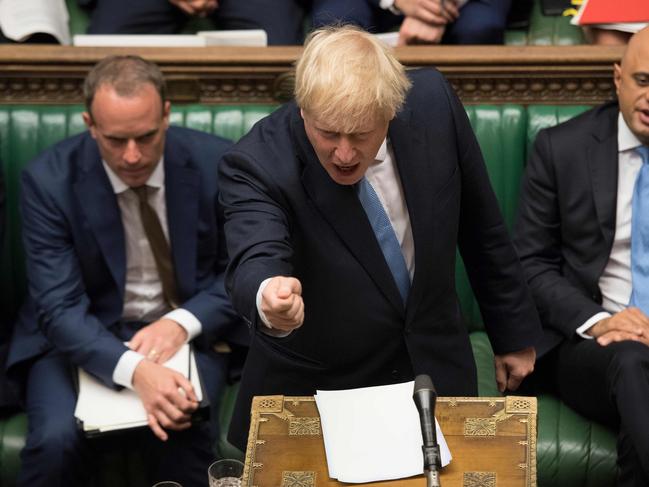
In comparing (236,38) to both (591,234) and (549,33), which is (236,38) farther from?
(591,234)

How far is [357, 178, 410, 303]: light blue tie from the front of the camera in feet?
6.85

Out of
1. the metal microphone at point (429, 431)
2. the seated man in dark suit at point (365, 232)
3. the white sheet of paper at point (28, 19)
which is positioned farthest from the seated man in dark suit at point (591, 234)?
the white sheet of paper at point (28, 19)

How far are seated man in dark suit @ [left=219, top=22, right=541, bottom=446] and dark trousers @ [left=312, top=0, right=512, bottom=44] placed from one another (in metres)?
1.33

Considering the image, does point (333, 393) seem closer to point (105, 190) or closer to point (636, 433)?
point (636, 433)

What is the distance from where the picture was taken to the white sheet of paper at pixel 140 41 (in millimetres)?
3395

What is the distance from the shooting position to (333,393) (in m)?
1.96

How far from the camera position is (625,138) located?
2984 millimetres

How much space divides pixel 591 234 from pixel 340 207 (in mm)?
1148

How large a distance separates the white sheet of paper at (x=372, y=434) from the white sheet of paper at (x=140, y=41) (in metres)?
1.72

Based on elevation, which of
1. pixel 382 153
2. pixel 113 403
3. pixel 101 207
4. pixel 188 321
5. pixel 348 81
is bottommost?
pixel 113 403

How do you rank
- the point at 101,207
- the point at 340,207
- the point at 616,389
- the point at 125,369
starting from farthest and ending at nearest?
1. the point at 101,207
2. the point at 125,369
3. the point at 616,389
4. the point at 340,207

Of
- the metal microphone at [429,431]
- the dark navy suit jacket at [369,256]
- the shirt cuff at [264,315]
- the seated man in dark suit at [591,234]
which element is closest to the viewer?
the metal microphone at [429,431]

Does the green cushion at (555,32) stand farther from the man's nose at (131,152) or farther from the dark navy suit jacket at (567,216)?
the man's nose at (131,152)

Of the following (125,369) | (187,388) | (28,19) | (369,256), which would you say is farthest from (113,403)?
(28,19)
